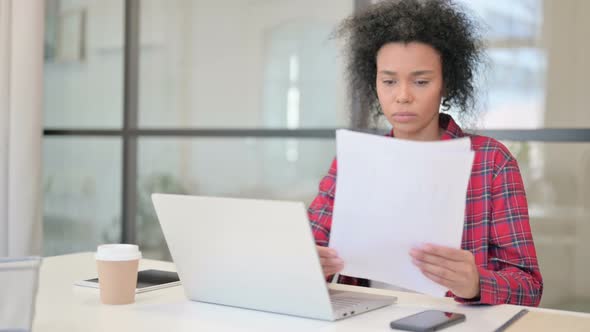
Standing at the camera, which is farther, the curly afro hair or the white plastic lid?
the curly afro hair

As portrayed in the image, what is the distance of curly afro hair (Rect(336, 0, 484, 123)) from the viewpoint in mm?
1687

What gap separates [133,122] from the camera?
11.4ft

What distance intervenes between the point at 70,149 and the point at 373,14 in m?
2.40

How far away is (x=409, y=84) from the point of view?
1.61m

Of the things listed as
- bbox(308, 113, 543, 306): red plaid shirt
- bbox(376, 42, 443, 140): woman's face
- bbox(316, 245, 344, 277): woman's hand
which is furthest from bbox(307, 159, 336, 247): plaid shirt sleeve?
bbox(316, 245, 344, 277): woman's hand

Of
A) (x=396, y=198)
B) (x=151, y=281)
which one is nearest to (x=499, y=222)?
(x=396, y=198)

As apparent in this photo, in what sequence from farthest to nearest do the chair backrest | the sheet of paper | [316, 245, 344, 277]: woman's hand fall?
[316, 245, 344, 277]: woman's hand
the sheet of paper
the chair backrest

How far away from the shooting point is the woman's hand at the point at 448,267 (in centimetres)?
118

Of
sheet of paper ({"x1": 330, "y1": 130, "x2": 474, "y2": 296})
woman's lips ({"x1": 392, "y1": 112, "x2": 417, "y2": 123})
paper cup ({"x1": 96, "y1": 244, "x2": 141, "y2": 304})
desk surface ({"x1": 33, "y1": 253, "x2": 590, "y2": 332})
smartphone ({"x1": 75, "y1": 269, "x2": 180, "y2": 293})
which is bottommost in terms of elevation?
smartphone ({"x1": 75, "y1": 269, "x2": 180, "y2": 293})

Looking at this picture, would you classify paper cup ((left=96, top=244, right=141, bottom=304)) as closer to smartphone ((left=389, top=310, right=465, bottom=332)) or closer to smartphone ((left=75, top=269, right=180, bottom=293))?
smartphone ((left=75, top=269, right=180, bottom=293))

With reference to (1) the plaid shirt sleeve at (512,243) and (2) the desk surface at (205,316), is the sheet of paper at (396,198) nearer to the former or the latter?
(2) the desk surface at (205,316)

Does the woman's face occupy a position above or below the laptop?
above

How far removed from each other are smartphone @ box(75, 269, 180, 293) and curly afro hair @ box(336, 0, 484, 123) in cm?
71

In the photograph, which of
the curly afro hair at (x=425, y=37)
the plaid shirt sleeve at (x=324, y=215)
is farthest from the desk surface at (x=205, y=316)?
the curly afro hair at (x=425, y=37)
